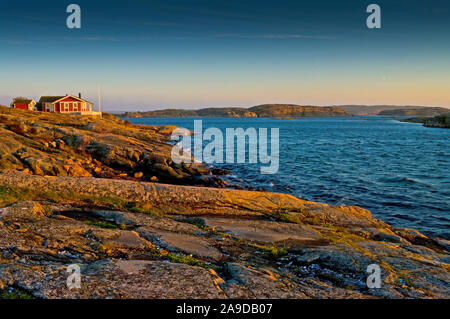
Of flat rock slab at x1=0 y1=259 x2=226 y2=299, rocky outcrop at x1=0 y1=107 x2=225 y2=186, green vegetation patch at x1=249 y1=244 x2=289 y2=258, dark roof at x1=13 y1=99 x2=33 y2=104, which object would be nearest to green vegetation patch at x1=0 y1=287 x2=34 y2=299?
flat rock slab at x1=0 y1=259 x2=226 y2=299

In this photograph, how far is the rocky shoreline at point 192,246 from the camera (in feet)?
26.8

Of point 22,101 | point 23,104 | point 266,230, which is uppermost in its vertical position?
point 22,101

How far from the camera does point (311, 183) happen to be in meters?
36.2

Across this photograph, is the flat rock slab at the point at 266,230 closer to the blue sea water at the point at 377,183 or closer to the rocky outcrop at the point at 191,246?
the rocky outcrop at the point at 191,246

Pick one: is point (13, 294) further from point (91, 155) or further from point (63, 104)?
point (63, 104)

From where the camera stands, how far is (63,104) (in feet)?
254

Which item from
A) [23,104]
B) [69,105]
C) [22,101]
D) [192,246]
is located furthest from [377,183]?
[22,101]

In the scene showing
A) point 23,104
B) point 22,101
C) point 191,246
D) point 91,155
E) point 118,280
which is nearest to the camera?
point 118,280

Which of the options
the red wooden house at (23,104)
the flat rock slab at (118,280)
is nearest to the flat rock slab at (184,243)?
the flat rock slab at (118,280)

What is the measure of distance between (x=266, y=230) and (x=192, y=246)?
15.6ft

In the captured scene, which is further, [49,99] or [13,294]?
[49,99]

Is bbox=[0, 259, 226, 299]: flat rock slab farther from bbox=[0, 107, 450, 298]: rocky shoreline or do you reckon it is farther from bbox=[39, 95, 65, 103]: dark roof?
bbox=[39, 95, 65, 103]: dark roof
